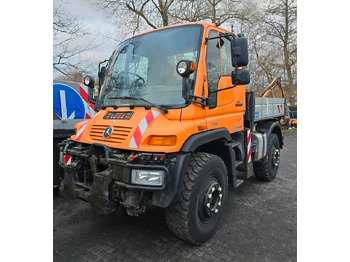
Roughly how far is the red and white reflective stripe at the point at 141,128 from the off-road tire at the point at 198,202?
27.3 inches

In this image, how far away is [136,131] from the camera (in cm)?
280

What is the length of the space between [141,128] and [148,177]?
1.88 feet

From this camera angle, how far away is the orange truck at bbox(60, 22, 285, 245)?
268 cm

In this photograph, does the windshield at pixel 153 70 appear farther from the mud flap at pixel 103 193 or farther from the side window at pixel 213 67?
the mud flap at pixel 103 193

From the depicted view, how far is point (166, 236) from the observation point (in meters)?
3.32

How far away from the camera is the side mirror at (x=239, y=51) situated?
120 inches

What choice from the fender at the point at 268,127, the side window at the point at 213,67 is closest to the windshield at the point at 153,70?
the side window at the point at 213,67

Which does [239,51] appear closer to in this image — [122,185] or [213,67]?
[213,67]

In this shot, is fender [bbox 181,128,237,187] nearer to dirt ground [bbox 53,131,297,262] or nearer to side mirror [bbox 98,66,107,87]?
dirt ground [bbox 53,131,297,262]

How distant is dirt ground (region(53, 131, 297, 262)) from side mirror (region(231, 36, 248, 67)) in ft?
7.51

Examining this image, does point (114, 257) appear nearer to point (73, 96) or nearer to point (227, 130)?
point (227, 130)

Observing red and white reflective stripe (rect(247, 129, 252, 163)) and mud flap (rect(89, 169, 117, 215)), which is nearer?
mud flap (rect(89, 169, 117, 215))

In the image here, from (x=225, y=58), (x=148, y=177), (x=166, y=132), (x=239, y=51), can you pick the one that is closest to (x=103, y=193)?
(x=148, y=177)

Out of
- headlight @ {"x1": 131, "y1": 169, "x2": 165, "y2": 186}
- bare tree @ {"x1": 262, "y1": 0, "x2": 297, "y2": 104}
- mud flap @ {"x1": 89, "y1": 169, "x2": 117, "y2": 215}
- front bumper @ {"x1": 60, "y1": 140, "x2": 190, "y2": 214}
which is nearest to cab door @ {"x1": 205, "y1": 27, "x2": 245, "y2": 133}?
front bumper @ {"x1": 60, "y1": 140, "x2": 190, "y2": 214}
